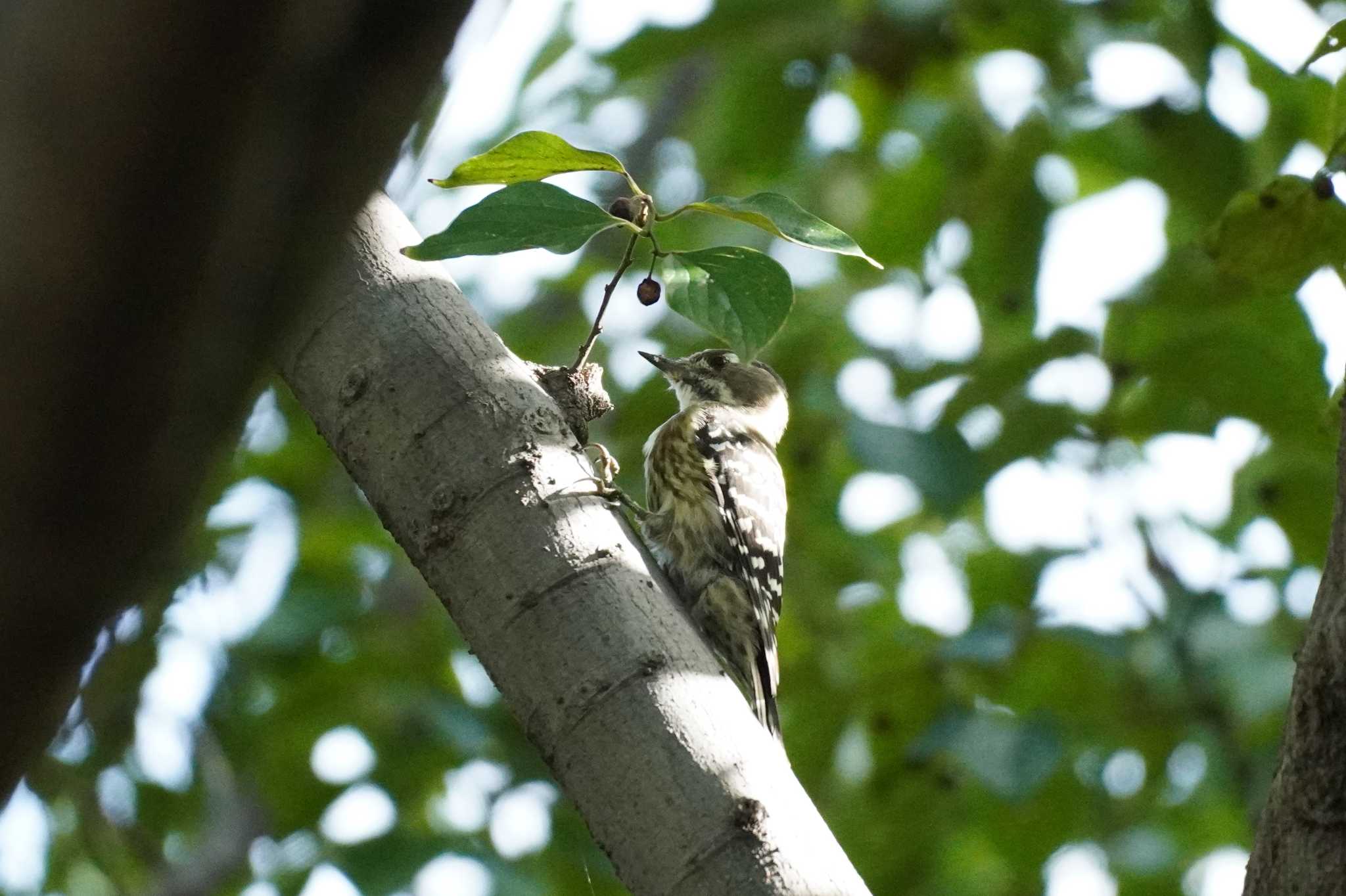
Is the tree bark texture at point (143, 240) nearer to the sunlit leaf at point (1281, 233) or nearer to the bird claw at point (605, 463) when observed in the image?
the sunlit leaf at point (1281, 233)

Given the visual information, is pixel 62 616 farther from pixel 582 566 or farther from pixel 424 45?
pixel 582 566

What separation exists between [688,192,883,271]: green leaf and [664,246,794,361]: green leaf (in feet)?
0.19

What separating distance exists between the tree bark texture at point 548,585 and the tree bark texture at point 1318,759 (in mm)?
574

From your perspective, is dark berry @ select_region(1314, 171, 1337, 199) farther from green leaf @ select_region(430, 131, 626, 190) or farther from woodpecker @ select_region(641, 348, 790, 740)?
woodpecker @ select_region(641, 348, 790, 740)

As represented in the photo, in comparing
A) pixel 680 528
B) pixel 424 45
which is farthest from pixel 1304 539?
pixel 424 45

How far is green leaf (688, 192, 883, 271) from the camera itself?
7.15 ft

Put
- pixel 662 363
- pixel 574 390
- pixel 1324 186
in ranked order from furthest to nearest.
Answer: pixel 662 363 → pixel 574 390 → pixel 1324 186

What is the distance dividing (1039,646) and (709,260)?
2.69 metres

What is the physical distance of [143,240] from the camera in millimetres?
662

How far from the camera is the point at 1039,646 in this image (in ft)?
14.9

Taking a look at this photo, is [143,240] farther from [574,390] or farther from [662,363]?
[662,363]

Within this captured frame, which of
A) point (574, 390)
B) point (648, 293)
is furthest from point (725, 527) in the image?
point (574, 390)

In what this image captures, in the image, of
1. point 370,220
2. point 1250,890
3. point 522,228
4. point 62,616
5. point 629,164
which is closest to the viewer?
point 62,616

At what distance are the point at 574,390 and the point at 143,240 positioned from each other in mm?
2042
